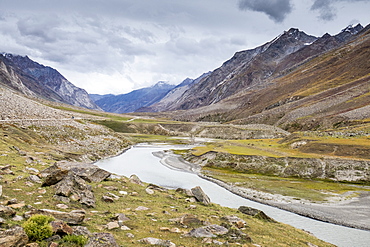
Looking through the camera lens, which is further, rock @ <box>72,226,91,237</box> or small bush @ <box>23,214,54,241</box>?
rock @ <box>72,226,91,237</box>

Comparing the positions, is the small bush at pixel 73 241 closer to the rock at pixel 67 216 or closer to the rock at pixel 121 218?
the rock at pixel 67 216

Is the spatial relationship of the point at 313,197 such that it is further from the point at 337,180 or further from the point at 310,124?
the point at 310,124

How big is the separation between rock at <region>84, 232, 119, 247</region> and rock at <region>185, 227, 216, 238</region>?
6111mm

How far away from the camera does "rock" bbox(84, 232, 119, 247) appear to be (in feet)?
44.9

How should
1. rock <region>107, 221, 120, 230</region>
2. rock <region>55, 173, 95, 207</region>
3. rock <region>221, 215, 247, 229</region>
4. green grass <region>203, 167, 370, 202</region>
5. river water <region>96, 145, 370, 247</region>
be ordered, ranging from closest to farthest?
rock <region>107, 221, 120, 230</region>, rock <region>55, 173, 95, 207</region>, rock <region>221, 215, 247, 229</region>, river water <region>96, 145, 370, 247</region>, green grass <region>203, 167, 370, 202</region>

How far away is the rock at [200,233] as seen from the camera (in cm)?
1869

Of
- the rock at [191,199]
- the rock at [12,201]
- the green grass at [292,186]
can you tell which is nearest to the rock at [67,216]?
the rock at [12,201]

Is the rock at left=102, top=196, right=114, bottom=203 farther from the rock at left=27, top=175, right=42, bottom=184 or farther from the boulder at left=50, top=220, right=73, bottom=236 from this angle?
Answer: the boulder at left=50, top=220, right=73, bottom=236

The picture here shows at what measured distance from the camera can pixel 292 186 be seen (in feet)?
185

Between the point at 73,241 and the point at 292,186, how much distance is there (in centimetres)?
5254

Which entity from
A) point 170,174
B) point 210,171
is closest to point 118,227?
point 170,174

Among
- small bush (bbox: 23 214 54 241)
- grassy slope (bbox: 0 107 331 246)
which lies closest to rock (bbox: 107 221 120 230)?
grassy slope (bbox: 0 107 331 246)

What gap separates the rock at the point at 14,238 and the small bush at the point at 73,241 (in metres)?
1.85

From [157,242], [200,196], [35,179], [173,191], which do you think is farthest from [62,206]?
[173,191]
